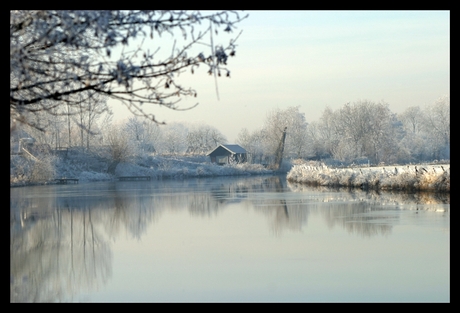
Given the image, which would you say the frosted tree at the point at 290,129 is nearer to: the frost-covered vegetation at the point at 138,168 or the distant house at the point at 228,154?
the distant house at the point at 228,154

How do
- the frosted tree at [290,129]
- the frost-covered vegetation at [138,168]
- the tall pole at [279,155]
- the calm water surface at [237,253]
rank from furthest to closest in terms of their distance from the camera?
the frosted tree at [290,129] → the tall pole at [279,155] → the frost-covered vegetation at [138,168] → the calm water surface at [237,253]

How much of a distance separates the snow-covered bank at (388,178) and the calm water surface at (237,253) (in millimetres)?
2852

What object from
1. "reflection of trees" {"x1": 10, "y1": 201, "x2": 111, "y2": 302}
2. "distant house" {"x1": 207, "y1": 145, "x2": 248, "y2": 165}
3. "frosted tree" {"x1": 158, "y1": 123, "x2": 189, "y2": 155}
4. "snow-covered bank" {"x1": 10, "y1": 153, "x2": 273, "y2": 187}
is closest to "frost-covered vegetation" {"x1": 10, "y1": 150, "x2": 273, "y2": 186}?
"snow-covered bank" {"x1": 10, "y1": 153, "x2": 273, "y2": 187}

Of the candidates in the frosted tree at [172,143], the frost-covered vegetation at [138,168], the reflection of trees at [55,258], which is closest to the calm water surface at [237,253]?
the reflection of trees at [55,258]

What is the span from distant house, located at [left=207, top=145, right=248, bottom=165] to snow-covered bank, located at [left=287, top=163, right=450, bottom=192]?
2982 cm

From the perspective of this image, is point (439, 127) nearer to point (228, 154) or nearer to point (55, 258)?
point (228, 154)

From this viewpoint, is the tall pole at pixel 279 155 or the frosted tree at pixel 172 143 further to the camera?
the frosted tree at pixel 172 143

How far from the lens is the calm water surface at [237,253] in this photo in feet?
25.8

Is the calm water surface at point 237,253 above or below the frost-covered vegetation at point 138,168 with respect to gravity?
below

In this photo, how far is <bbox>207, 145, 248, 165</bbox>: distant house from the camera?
207ft

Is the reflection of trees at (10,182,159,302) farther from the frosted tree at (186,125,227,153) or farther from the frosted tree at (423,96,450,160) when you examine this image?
the frosted tree at (186,125,227,153)

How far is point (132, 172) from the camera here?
4750 cm

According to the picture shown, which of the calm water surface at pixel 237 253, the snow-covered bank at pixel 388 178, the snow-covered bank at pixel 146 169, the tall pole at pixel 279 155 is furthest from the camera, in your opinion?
the tall pole at pixel 279 155

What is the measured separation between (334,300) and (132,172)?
4113 centimetres
